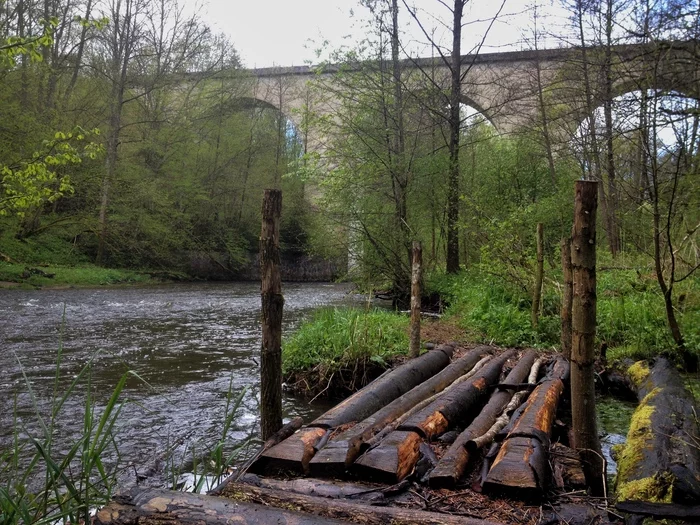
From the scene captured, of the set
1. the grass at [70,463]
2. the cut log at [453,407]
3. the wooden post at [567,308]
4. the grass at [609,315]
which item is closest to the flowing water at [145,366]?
the grass at [70,463]

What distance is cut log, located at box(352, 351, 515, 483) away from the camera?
10.6 feet

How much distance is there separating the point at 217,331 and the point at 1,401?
513cm

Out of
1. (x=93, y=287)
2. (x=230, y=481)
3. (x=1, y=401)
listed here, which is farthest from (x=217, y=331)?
(x=93, y=287)

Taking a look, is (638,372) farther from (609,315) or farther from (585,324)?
(585,324)

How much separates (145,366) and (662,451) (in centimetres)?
616

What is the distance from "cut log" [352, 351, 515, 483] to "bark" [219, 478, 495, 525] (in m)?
0.44

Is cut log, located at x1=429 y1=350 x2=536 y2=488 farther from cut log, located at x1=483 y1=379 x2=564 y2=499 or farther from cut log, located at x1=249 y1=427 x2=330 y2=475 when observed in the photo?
cut log, located at x1=249 y1=427 x2=330 y2=475

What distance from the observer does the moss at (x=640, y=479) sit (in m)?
2.97

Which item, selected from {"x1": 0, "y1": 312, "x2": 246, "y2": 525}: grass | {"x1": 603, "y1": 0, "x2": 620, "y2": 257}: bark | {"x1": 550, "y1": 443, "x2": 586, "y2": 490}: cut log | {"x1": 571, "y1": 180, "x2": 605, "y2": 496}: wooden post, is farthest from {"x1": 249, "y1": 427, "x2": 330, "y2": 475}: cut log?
{"x1": 603, "y1": 0, "x2": 620, "y2": 257}: bark

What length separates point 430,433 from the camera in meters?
3.95

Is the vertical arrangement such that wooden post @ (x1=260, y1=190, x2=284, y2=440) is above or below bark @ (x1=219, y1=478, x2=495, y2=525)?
above

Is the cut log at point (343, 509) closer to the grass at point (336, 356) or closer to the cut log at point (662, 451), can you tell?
the cut log at point (662, 451)

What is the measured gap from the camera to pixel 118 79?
23391mm

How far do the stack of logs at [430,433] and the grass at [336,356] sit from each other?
1020 mm
